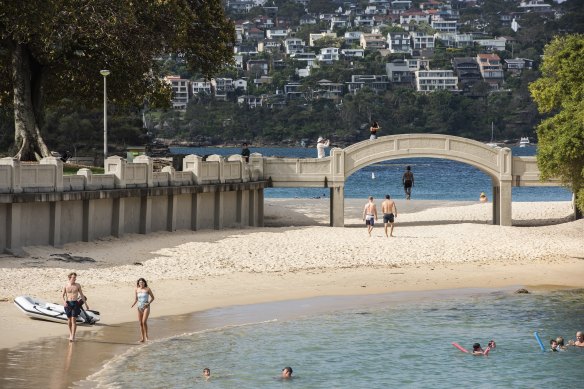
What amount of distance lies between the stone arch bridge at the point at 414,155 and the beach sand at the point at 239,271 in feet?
9.12

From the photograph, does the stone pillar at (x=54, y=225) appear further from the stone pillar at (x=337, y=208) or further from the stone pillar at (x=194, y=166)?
the stone pillar at (x=337, y=208)

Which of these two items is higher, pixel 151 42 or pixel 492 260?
pixel 151 42

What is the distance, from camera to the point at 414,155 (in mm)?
58156

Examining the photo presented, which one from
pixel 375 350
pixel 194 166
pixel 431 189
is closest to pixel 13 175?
pixel 194 166

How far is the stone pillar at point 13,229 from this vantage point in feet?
132

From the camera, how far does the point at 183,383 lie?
90.5 ft

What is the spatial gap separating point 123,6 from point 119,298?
2448 centimetres

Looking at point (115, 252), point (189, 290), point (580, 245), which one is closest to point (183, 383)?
point (189, 290)

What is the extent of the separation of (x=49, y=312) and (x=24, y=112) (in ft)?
90.5

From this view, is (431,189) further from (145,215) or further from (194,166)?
(145,215)

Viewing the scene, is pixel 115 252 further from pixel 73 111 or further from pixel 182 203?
pixel 73 111

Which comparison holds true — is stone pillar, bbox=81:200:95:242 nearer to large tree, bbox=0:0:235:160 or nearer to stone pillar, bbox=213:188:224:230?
stone pillar, bbox=213:188:224:230

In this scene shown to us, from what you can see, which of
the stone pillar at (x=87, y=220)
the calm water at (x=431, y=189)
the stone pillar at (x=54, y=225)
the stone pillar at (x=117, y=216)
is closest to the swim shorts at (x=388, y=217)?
the stone pillar at (x=117, y=216)

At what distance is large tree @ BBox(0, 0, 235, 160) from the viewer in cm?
5562
